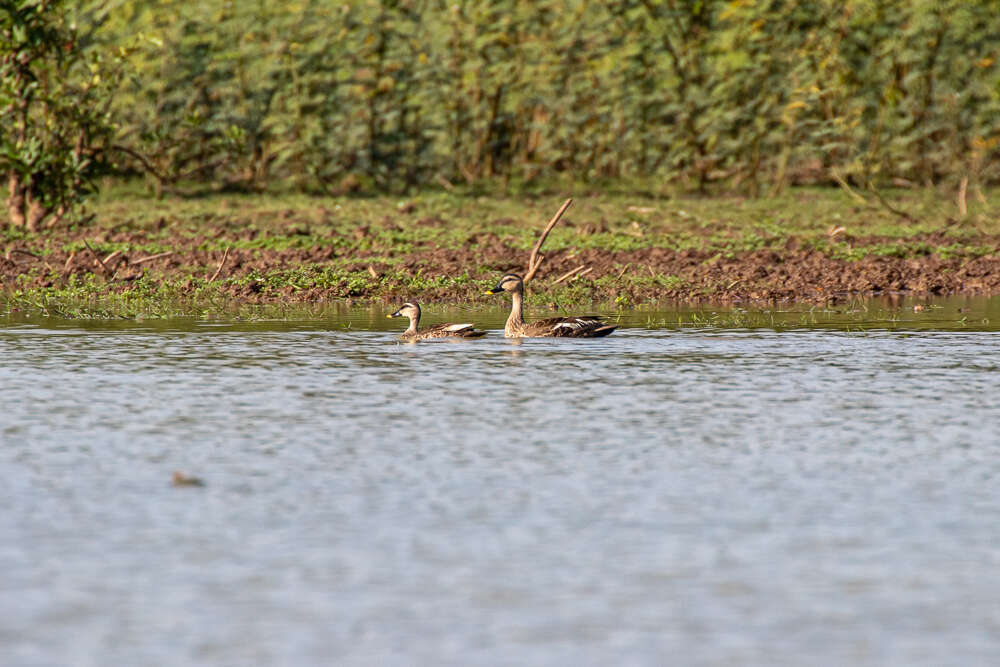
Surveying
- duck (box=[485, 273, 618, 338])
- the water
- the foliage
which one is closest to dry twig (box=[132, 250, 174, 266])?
the foliage

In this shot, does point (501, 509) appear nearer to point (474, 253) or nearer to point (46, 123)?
point (474, 253)

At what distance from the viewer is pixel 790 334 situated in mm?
17438

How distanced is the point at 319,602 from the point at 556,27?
29.2 metres

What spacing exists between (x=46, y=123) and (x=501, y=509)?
20.7 metres

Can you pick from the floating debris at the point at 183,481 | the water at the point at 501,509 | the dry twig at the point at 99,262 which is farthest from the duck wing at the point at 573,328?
the dry twig at the point at 99,262

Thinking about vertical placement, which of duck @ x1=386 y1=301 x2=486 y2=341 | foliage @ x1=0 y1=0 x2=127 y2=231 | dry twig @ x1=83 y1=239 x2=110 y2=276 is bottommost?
duck @ x1=386 y1=301 x2=486 y2=341

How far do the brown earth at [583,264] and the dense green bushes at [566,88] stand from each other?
29.5 feet

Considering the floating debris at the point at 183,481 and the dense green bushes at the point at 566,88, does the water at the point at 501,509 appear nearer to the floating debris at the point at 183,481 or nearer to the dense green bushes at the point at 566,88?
the floating debris at the point at 183,481

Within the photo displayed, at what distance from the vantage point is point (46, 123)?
27.9m

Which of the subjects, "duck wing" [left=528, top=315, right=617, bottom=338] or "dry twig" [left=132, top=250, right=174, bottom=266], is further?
"dry twig" [left=132, top=250, right=174, bottom=266]

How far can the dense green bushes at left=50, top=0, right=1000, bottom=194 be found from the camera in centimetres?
3456

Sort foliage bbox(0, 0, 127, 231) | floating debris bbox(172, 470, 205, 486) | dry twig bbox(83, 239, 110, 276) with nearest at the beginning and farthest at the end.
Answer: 1. floating debris bbox(172, 470, 205, 486)
2. dry twig bbox(83, 239, 110, 276)
3. foliage bbox(0, 0, 127, 231)

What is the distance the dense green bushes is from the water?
19.4 metres

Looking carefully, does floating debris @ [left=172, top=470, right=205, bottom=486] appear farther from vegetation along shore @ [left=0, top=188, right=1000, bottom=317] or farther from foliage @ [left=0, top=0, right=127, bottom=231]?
foliage @ [left=0, top=0, right=127, bottom=231]
